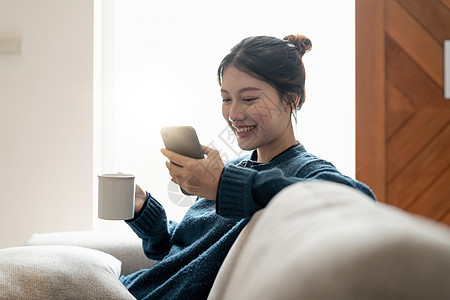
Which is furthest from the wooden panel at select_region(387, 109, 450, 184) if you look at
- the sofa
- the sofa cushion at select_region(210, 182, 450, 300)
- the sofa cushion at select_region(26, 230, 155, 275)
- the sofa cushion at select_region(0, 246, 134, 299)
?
the sofa cushion at select_region(210, 182, 450, 300)

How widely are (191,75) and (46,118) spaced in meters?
0.77

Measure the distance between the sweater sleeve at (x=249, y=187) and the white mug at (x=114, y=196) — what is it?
279mm

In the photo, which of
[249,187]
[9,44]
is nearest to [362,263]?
[249,187]

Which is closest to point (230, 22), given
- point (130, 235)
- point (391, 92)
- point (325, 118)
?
point (325, 118)

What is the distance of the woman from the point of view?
0.82 m

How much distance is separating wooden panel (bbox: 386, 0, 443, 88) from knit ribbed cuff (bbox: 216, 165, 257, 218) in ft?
4.88

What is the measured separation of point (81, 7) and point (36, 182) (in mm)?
912

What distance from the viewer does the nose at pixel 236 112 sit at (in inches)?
39.9

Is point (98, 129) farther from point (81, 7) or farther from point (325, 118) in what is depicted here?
point (325, 118)

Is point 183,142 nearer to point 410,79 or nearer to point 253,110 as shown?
point 253,110

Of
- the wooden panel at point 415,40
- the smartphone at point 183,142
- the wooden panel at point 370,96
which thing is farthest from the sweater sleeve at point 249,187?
the wooden panel at point 415,40

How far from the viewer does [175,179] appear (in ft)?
2.86

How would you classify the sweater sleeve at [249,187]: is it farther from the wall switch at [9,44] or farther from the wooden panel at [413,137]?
the wall switch at [9,44]

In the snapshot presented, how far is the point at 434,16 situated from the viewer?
5.98 ft
